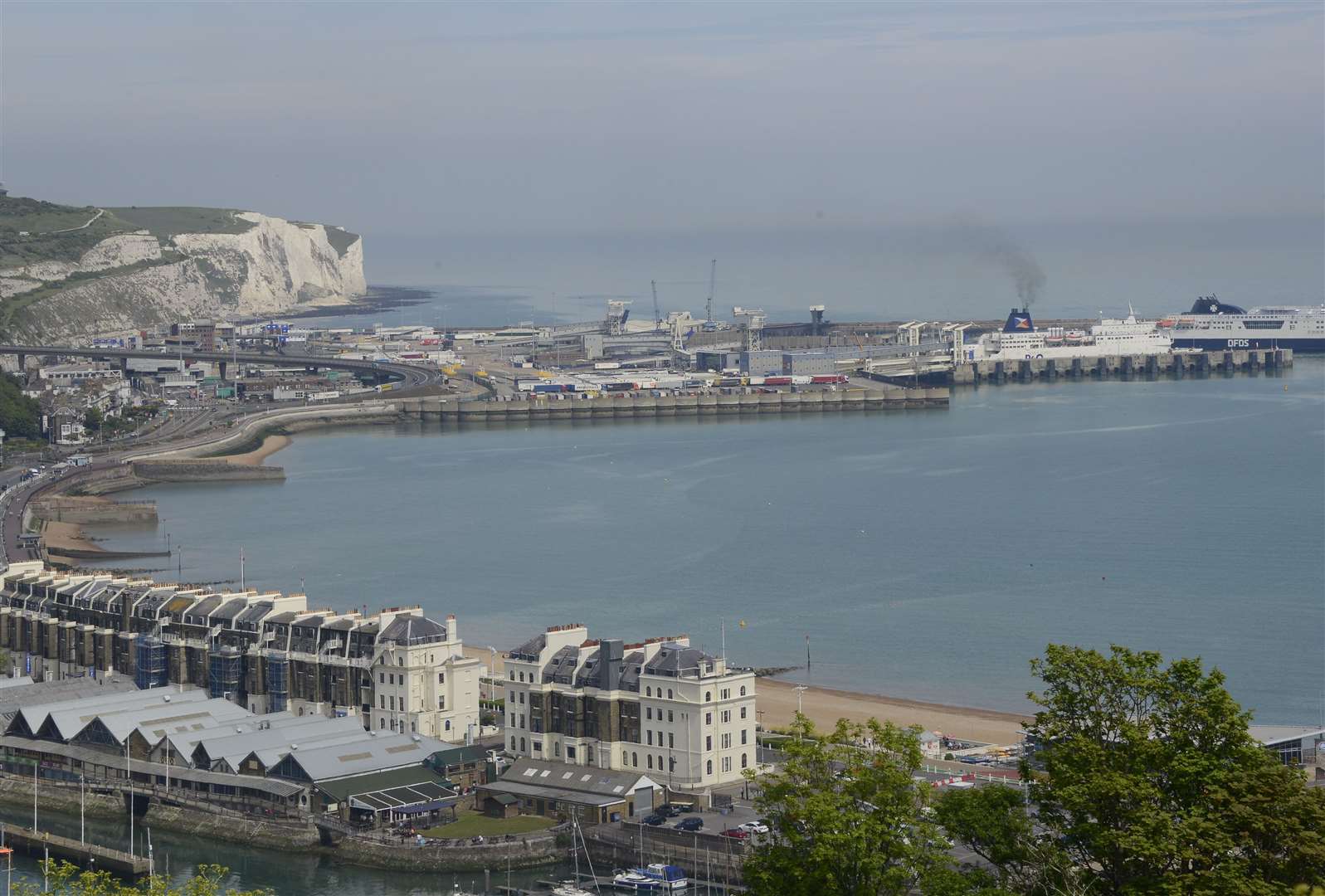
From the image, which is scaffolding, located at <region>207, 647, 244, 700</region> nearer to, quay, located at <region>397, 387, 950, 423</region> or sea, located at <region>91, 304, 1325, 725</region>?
sea, located at <region>91, 304, 1325, 725</region>

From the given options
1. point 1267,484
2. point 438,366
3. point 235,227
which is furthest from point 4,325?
point 1267,484

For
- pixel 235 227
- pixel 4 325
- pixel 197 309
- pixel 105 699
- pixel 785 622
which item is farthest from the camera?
pixel 235 227

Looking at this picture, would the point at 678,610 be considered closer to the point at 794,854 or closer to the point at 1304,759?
the point at 1304,759

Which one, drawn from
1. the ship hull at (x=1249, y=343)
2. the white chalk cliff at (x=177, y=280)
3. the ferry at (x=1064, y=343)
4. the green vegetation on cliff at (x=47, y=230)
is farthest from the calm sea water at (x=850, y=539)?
the green vegetation on cliff at (x=47, y=230)

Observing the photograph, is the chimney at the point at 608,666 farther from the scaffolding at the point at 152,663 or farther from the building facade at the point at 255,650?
the scaffolding at the point at 152,663

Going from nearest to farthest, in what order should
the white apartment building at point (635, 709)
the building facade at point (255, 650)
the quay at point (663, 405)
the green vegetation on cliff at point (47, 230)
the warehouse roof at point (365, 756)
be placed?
the white apartment building at point (635, 709) < the warehouse roof at point (365, 756) < the building facade at point (255, 650) < the quay at point (663, 405) < the green vegetation on cliff at point (47, 230)

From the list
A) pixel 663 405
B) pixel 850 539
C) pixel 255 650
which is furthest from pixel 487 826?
pixel 663 405

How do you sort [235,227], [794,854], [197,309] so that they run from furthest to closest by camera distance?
[235,227] < [197,309] < [794,854]
